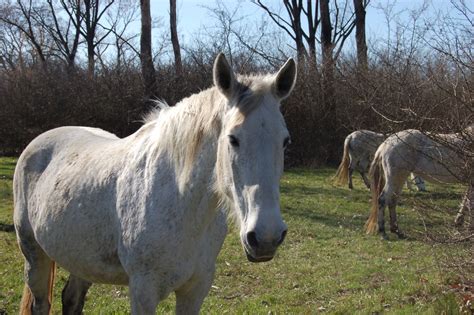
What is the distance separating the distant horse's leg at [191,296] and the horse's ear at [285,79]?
44.2 inches

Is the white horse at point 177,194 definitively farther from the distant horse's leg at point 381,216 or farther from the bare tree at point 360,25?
the bare tree at point 360,25

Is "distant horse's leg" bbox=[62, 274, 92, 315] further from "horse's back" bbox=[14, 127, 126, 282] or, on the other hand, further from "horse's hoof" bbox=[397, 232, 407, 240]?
"horse's hoof" bbox=[397, 232, 407, 240]

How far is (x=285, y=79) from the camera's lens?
2.50 m

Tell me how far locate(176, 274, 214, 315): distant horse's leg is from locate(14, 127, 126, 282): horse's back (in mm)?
365

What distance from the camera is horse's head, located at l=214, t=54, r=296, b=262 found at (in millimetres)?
2084

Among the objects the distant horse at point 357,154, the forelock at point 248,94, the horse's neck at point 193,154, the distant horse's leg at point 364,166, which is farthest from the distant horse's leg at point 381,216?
the forelock at point 248,94

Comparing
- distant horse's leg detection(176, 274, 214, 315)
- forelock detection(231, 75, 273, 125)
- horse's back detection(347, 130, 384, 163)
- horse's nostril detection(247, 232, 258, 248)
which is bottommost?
distant horse's leg detection(176, 274, 214, 315)

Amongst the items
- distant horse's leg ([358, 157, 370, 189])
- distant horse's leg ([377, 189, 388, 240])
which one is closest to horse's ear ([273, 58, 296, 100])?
distant horse's leg ([377, 189, 388, 240])

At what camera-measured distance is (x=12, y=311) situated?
4707 millimetres

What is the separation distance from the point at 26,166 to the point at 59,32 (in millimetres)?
29289

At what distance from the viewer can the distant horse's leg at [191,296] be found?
9.36 feet

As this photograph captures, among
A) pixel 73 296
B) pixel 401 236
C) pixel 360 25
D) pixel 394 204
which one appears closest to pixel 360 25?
pixel 360 25

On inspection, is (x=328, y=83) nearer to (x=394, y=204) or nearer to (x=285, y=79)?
(x=394, y=204)

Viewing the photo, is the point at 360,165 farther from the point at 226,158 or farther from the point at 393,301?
the point at 226,158
